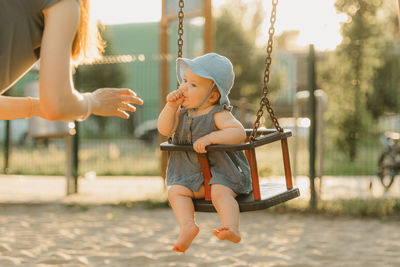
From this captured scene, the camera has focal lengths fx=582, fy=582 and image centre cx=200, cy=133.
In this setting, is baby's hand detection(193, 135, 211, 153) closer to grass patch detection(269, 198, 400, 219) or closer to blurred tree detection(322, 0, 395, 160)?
grass patch detection(269, 198, 400, 219)

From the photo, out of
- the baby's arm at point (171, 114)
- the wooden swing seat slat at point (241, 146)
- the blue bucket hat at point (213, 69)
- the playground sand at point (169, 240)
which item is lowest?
the playground sand at point (169, 240)

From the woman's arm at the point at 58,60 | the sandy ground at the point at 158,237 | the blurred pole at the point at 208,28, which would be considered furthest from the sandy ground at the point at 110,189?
the woman's arm at the point at 58,60

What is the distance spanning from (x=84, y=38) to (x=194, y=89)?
1.90 ft

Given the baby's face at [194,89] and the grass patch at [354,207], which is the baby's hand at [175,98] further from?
the grass patch at [354,207]

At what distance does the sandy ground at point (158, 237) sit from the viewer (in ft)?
14.9

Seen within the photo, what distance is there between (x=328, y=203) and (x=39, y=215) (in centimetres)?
339

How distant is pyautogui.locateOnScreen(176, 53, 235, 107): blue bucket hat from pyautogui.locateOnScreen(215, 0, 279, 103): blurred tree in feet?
53.3

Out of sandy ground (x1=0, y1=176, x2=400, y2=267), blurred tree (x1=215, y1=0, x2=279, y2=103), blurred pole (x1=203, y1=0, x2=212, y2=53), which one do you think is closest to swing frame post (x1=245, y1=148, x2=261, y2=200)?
sandy ground (x1=0, y1=176, x2=400, y2=267)

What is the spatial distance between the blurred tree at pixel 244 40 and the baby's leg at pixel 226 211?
1644 cm

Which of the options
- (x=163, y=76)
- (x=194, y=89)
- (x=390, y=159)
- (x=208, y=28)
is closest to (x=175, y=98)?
(x=194, y=89)

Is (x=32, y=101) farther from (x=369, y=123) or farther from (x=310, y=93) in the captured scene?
(x=369, y=123)

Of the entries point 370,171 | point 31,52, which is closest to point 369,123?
point 370,171

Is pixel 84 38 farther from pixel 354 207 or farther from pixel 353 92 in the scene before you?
pixel 353 92

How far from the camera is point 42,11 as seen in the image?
2275 mm
